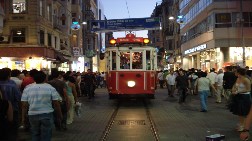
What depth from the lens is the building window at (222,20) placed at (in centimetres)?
3919

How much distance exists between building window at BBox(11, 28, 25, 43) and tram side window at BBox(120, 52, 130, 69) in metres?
17.5

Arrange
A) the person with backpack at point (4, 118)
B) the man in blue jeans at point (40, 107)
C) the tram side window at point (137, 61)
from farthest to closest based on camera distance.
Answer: the tram side window at point (137, 61)
the man in blue jeans at point (40, 107)
the person with backpack at point (4, 118)

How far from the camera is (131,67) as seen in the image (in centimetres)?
1919

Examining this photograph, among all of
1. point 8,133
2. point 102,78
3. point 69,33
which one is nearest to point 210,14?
point 102,78

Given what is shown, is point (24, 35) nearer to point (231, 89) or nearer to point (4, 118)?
point (231, 89)

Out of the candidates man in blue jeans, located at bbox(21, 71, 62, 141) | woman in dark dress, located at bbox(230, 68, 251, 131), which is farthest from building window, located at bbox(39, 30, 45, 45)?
man in blue jeans, located at bbox(21, 71, 62, 141)

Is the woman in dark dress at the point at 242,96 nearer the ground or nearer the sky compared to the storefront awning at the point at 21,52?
nearer the ground

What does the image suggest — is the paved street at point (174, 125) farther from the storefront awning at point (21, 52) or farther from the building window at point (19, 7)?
the building window at point (19, 7)

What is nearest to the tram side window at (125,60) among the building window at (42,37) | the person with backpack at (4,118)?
the person with backpack at (4,118)

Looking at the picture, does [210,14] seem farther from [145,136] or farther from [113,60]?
[145,136]

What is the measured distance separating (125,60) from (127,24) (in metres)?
26.1

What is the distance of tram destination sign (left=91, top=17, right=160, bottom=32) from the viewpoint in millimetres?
44375

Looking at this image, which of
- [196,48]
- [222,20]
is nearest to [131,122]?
[222,20]

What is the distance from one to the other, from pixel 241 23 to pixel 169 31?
121 ft
